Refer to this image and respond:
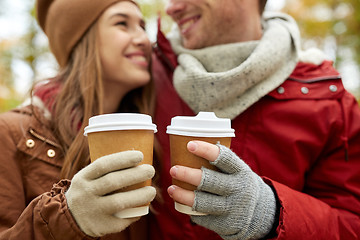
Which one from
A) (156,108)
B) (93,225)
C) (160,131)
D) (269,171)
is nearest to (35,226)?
(93,225)

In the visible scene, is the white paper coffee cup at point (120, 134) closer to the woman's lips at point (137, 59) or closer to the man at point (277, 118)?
the man at point (277, 118)

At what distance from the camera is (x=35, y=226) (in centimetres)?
134

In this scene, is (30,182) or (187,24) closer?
(30,182)

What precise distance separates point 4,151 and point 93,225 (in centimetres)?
82

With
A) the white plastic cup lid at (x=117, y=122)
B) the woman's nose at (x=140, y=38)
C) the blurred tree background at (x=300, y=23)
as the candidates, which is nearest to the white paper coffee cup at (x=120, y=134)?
the white plastic cup lid at (x=117, y=122)

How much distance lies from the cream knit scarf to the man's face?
0.52ft

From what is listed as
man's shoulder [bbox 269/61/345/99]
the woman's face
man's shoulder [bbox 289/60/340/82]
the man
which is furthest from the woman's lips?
man's shoulder [bbox 289/60/340/82]

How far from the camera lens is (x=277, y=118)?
191 cm

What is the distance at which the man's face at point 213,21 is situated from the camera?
7.14 ft

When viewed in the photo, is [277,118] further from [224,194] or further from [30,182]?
[30,182]

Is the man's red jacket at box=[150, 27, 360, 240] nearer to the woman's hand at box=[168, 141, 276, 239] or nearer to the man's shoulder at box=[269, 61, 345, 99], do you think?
the man's shoulder at box=[269, 61, 345, 99]

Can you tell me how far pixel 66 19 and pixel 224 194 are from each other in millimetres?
1721

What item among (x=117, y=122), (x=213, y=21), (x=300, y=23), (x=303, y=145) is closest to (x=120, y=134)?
(x=117, y=122)

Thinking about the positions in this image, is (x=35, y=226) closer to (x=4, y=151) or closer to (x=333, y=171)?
(x=4, y=151)
